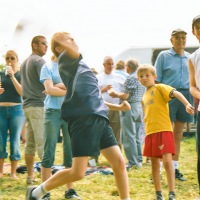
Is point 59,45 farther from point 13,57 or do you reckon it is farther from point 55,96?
point 13,57

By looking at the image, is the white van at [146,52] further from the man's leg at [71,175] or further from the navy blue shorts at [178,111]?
the man's leg at [71,175]

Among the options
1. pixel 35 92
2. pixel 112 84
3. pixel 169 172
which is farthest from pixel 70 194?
pixel 112 84

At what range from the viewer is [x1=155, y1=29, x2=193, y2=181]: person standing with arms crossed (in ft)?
18.6

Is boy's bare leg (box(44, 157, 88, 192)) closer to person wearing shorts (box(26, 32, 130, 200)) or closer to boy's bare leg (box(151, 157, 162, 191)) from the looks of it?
person wearing shorts (box(26, 32, 130, 200))

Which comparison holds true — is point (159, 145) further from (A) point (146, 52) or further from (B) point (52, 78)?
(A) point (146, 52)

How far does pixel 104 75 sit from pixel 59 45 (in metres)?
4.33

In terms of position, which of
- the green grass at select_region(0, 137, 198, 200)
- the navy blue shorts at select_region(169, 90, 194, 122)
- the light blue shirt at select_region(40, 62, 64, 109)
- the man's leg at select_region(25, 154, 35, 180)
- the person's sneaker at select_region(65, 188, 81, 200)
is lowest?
the green grass at select_region(0, 137, 198, 200)

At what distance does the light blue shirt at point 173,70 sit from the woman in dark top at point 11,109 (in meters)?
1.91

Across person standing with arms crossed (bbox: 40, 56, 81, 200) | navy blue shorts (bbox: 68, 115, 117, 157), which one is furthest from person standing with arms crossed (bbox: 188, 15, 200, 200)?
person standing with arms crossed (bbox: 40, 56, 81, 200)

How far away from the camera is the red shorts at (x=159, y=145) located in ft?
14.4

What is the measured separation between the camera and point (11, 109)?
592cm

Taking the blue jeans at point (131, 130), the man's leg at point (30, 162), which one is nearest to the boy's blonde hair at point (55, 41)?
the man's leg at point (30, 162)

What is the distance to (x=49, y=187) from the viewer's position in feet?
12.2

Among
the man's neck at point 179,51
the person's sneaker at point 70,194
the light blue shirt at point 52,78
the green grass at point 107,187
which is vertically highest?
the man's neck at point 179,51
